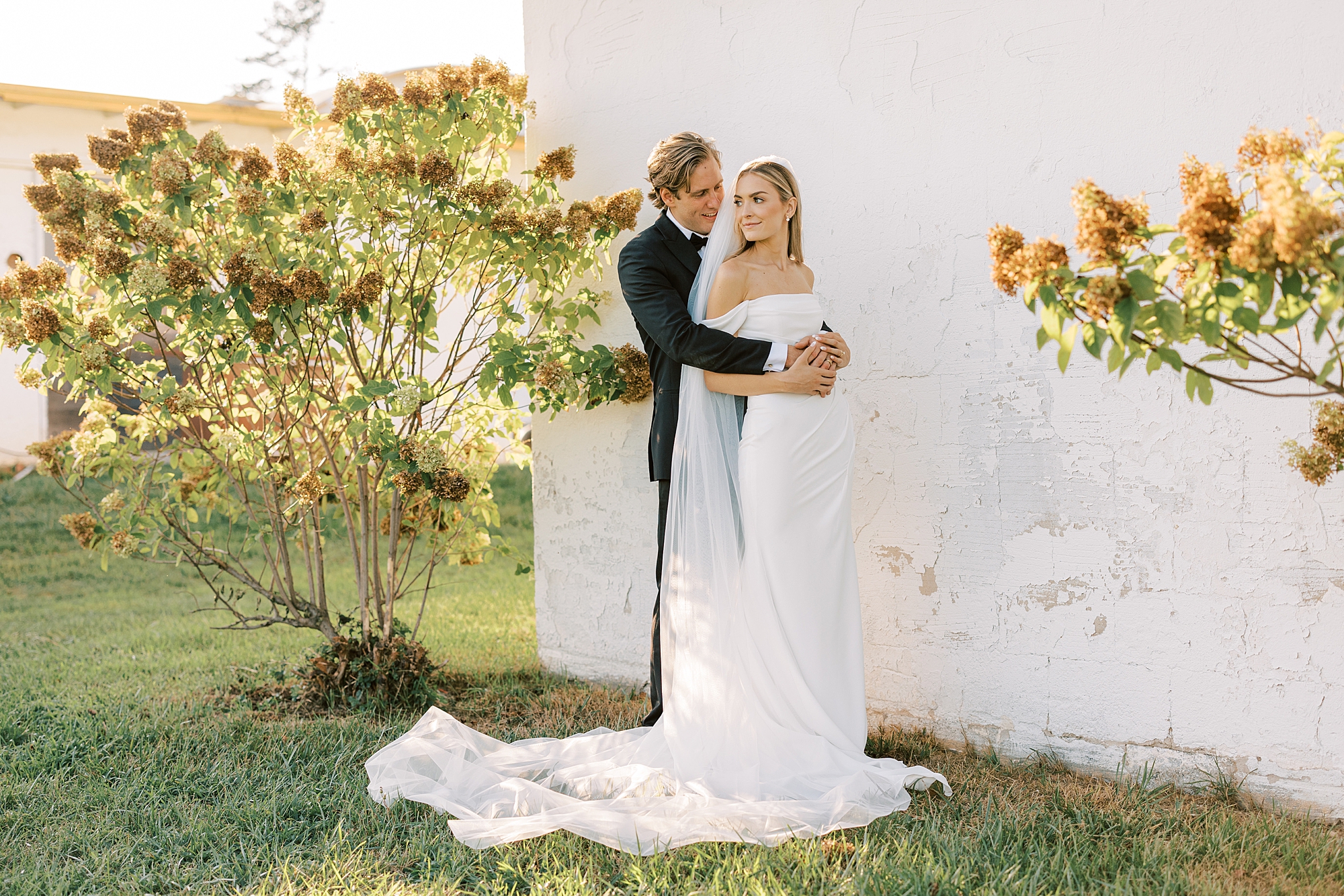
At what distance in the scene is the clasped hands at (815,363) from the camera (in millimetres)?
3227

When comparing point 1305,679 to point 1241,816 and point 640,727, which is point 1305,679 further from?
point 640,727

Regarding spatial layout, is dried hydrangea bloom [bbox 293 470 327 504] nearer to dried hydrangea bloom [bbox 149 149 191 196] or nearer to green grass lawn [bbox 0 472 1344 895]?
green grass lawn [bbox 0 472 1344 895]

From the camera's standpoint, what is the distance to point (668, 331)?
3328 millimetres

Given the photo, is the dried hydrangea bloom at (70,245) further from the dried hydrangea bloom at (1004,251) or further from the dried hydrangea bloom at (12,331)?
the dried hydrangea bloom at (1004,251)

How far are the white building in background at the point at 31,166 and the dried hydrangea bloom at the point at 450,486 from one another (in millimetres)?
9008

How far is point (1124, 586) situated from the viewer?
3158mm

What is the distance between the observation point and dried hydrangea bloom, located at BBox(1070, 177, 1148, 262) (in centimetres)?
180

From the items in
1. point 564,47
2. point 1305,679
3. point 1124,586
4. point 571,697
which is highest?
point 564,47

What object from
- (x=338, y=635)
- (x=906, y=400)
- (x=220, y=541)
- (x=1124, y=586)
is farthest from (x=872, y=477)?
(x=220, y=541)

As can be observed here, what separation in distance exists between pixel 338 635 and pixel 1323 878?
3596 mm

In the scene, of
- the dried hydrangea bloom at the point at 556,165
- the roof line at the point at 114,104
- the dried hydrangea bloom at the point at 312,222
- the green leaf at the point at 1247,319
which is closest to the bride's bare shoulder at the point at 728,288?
the dried hydrangea bloom at the point at 556,165

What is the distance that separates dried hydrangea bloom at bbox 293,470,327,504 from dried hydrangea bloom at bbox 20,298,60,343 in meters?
1.04

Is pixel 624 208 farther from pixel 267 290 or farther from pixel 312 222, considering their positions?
pixel 267 290

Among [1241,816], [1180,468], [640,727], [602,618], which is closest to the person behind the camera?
[1241,816]
